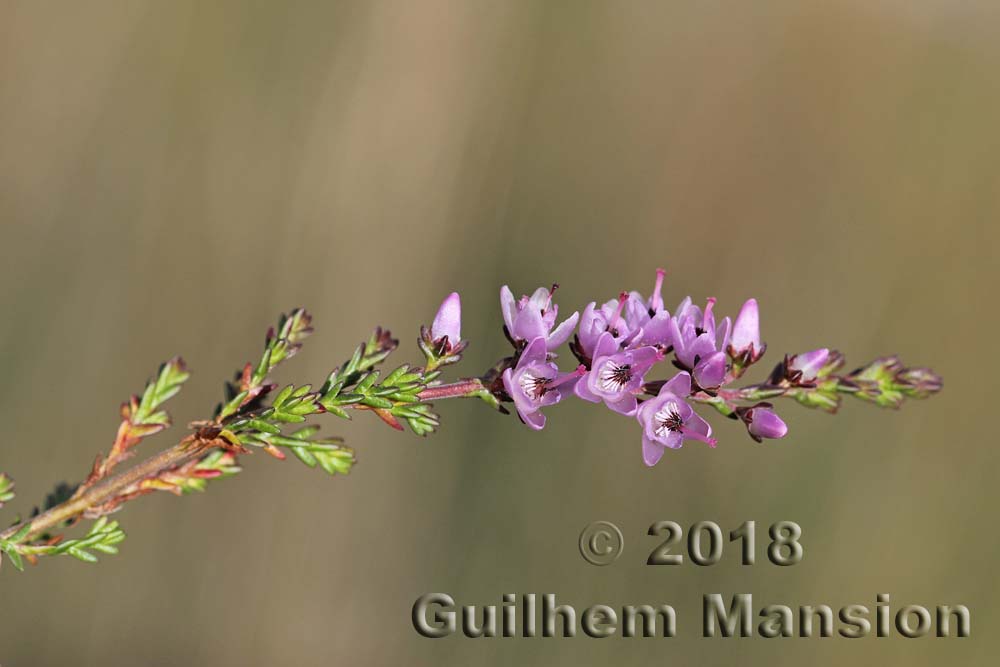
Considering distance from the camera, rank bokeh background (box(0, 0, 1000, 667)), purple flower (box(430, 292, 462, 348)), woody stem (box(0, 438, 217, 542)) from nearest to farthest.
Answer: woody stem (box(0, 438, 217, 542))
purple flower (box(430, 292, 462, 348))
bokeh background (box(0, 0, 1000, 667))

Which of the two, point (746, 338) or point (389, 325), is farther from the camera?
point (389, 325)

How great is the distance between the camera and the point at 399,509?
11.2 feet

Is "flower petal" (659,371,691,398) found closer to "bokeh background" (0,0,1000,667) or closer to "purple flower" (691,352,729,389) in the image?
"purple flower" (691,352,729,389)

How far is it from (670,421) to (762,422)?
0.13 metres

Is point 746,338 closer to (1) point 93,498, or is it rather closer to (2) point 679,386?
(2) point 679,386

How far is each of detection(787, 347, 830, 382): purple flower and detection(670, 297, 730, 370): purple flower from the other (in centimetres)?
15

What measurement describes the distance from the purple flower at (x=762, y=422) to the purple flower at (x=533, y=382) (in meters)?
0.27

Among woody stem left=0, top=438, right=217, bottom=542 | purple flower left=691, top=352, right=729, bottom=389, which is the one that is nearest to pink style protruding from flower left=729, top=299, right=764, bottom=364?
purple flower left=691, top=352, right=729, bottom=389

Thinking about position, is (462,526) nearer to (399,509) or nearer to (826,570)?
(399,509)

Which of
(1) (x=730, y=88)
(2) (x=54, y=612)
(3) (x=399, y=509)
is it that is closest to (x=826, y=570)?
(3) (x=399, y=509)

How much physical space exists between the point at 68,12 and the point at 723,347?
316 centimetres

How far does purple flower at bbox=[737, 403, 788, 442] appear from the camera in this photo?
3.57ft

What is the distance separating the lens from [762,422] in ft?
3.65

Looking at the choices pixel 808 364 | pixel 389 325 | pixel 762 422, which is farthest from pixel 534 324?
pixel 389 325
